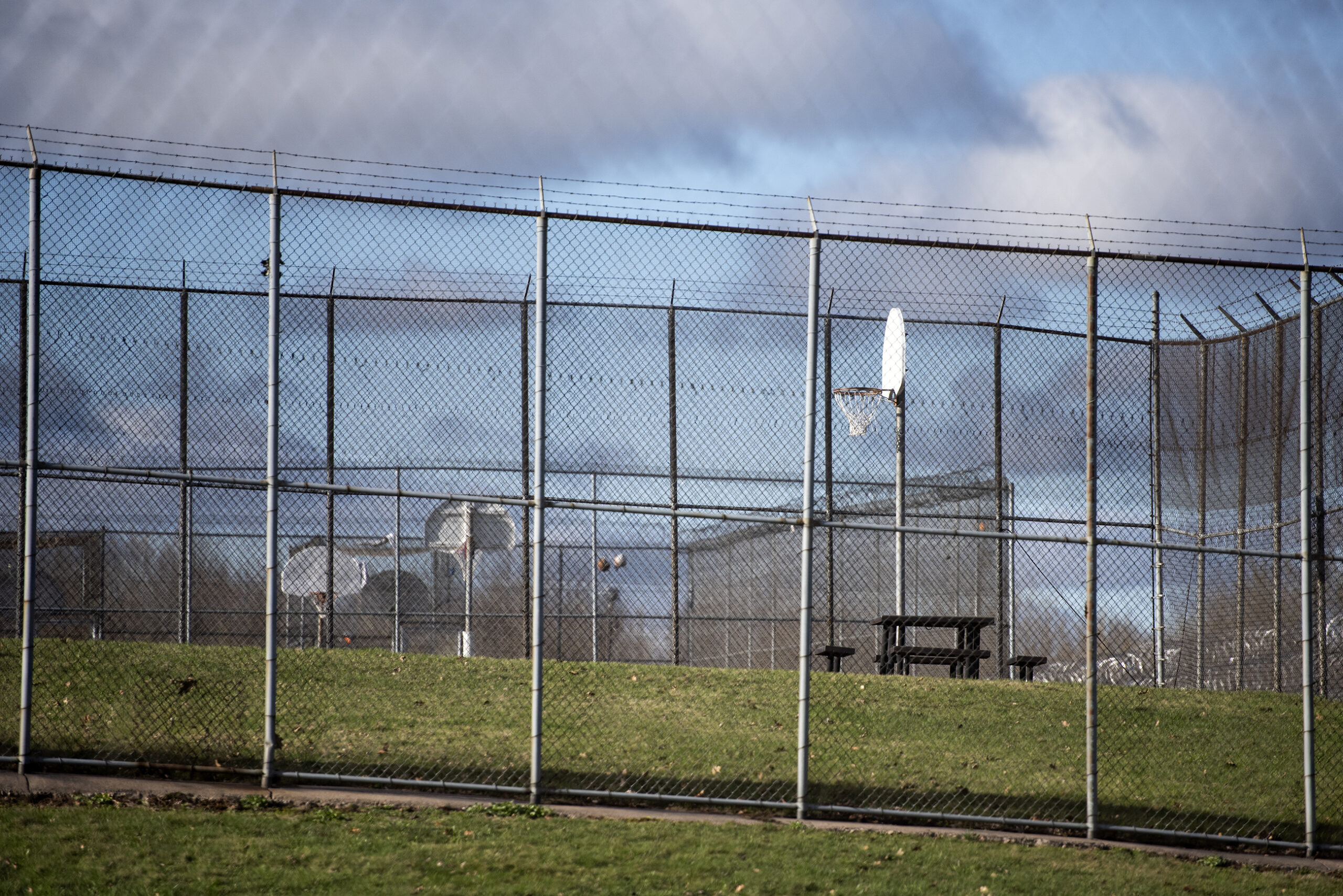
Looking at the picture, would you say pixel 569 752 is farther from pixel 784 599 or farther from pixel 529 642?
pixel 784 599

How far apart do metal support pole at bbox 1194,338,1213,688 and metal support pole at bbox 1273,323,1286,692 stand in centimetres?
73

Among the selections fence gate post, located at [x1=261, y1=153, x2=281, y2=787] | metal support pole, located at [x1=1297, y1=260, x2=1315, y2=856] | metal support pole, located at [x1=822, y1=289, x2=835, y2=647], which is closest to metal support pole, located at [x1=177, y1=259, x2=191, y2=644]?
fence gate post, located at [x1=261, y1=153, x2=281, y2=787]

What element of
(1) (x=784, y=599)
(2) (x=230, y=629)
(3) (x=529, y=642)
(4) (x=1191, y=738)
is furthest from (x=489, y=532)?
(4) (x=1191, y=738)

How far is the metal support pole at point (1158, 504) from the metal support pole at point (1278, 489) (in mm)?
1100

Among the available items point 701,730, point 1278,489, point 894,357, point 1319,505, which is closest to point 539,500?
point 701,730

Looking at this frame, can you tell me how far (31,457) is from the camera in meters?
6.23

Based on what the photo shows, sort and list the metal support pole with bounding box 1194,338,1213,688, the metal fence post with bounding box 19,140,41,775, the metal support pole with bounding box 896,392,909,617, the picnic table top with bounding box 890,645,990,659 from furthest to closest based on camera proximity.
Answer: the metal support pole with bounding box 1194,338,1213,688, the metal support pole with bounding box 896,392,909,617, the picnic table top with bounding box 890,645,990,659, the metal fence post with bounding box 19,140,41,775

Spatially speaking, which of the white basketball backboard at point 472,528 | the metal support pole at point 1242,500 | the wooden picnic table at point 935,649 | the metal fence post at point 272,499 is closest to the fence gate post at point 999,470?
the wooden picnic table at point 935,649

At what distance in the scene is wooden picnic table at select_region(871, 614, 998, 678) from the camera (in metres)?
10.2

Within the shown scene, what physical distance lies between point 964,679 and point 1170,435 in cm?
507

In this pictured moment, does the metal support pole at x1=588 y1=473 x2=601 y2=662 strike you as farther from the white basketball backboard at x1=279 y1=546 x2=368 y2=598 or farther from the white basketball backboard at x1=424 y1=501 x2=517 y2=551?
the white basketball backboard at x1=279 y1=546 x2=368 y2=598

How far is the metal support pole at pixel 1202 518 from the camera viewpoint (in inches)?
493

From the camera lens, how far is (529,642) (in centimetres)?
1205

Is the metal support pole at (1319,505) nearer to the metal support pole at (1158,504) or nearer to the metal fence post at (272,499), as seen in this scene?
the metal support pole at (1158,504)
